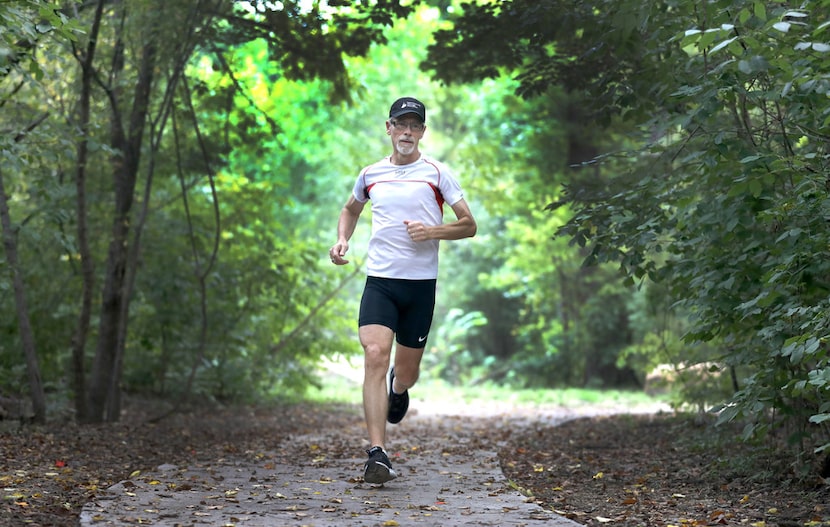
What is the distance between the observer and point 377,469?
5586 millimetres

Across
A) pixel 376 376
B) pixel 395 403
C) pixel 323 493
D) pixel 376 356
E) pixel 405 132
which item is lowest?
pixel 323 493

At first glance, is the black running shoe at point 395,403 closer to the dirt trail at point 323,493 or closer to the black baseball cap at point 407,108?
the dirt trail at point 323,493

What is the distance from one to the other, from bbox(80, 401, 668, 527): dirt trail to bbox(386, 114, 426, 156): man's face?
82.2 inches

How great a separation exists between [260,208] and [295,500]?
7619mm

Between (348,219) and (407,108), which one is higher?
(407,108)

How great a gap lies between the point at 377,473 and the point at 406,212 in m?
1.61

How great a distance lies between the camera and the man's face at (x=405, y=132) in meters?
6.11

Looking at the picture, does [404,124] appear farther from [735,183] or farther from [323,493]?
[323,493]

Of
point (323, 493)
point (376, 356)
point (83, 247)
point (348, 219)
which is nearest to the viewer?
point (323, 493)

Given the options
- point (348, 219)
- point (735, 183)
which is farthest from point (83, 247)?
point (735, 183)

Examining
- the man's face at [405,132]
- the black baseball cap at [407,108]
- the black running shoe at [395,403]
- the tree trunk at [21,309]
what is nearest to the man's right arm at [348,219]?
the man's face at [405,132]

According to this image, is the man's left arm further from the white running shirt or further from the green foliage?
the green foliage

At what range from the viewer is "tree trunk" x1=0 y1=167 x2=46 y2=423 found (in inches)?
299

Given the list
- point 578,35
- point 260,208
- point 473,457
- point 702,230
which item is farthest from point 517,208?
point 702,230
